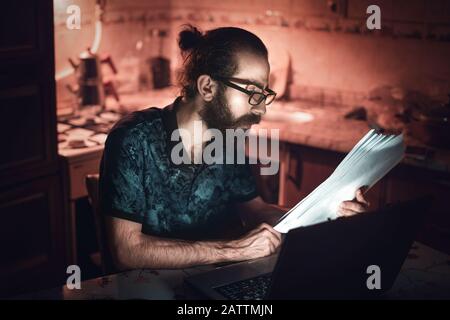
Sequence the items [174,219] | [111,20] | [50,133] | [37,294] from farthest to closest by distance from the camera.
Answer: [111,20] → [50,133] → [174,219] → [37,294]

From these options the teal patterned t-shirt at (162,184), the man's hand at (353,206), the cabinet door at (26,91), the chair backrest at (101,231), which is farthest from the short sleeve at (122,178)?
the cabinet door at (26,91)

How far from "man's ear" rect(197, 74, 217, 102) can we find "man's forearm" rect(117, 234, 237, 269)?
477mm

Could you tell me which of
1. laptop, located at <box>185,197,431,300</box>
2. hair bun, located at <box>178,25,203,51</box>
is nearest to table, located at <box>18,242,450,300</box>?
laptop, located at <box>185,197,431,300</box>

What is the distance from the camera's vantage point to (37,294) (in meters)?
1.41

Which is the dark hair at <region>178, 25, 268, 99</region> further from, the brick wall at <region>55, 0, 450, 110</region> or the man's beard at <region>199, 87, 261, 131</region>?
the brick wall at <region>55, 0, 450, 110</region>

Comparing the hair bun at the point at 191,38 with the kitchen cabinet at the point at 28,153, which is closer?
the hair bun at the point at 191,38

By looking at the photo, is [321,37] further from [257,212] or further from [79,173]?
[257,212]

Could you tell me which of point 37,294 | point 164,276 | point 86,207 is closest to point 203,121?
point 164,276

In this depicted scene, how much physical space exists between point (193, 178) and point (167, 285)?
56cm

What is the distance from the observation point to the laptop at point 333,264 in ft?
3.96

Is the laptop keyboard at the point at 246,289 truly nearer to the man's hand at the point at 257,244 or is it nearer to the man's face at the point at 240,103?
the man's hand at the point at 257,244

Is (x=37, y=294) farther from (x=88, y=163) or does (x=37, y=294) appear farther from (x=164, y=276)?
(x=88, y=163)

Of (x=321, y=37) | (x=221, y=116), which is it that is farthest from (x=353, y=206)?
(x=321, y=37)
